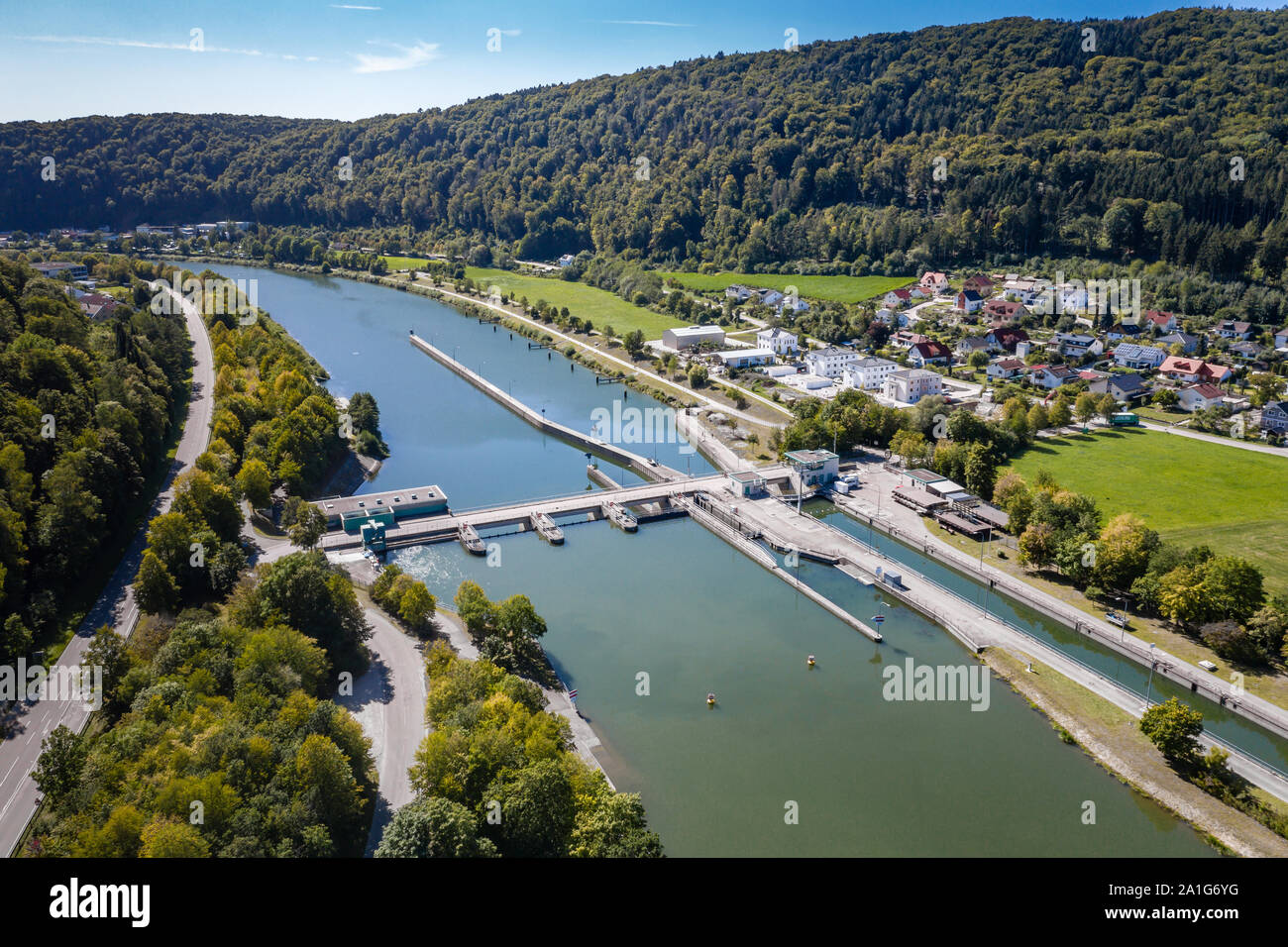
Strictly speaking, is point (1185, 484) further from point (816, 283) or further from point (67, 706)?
point (816, 283)

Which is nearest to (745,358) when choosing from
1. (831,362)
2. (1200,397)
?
(831,362)

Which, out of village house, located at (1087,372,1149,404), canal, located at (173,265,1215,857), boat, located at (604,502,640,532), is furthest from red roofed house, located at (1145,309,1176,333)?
boat, located at (604,502,640,532)

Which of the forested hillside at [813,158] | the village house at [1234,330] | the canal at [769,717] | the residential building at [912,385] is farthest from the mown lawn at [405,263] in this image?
the village house at [1234,330]

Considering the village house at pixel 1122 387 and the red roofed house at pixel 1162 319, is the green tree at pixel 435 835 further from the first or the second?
the red roofed house at pixel 1162 319
